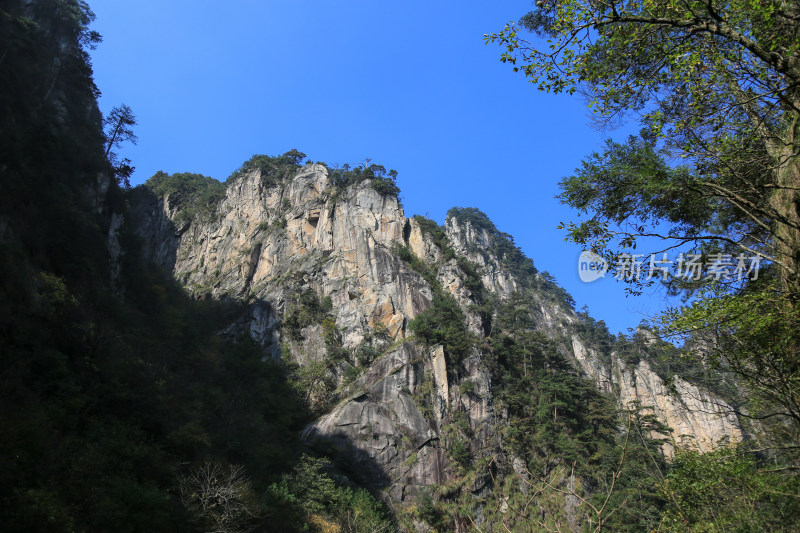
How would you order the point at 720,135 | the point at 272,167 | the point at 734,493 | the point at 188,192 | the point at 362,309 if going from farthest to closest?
1. the point at 188,192
2. the point at 272,167
3. the point at 362,309
4. the point at 734,493
5. the point at 720,135

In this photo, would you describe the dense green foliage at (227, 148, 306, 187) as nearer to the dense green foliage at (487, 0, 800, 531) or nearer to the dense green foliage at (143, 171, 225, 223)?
the dense green foliage at (143, 171, 225, 223)

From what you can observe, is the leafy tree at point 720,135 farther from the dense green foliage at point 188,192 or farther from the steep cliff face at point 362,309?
the dense green foliage at point 188,192

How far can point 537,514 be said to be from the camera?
30547 mm

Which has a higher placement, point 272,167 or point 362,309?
point 272,167

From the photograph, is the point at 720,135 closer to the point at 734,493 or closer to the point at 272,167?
the point at 734,493

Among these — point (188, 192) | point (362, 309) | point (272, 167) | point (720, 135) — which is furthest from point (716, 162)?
point (188, 192)

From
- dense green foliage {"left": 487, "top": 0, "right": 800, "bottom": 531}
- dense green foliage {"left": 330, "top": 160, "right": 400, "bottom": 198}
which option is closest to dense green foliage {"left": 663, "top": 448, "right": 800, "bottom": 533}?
dense green foliage {"left": 487, "top": 0, "right": 800, "bottom": 531}

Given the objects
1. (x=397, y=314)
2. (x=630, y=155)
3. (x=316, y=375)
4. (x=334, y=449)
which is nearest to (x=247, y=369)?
(x=316, y=375)

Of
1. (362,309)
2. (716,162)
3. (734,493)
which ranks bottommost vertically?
(734,493)

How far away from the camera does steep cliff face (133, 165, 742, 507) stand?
33969 mm

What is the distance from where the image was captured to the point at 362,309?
42.8 m

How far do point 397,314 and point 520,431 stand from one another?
45.4 ft

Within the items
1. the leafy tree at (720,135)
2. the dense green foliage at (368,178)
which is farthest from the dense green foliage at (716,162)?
the dense green foliage at (368,178)

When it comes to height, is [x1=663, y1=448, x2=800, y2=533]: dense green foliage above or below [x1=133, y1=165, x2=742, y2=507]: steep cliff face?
below
